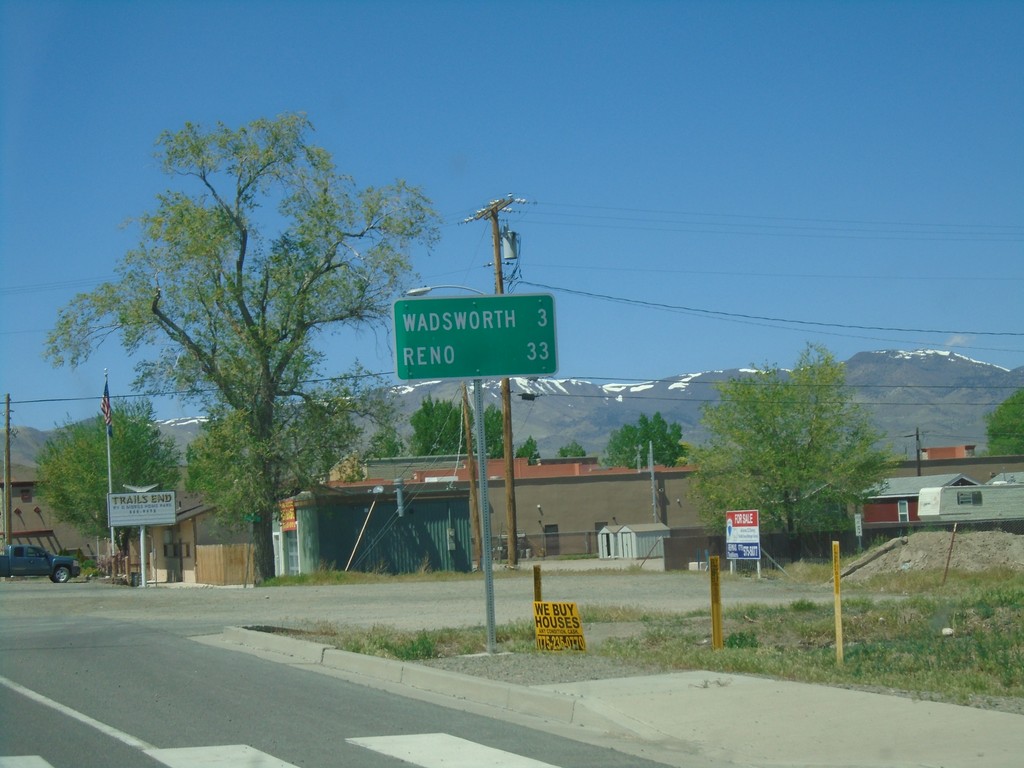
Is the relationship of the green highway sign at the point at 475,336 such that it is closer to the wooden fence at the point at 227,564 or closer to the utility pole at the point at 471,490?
the utility pole at the point at 471,490

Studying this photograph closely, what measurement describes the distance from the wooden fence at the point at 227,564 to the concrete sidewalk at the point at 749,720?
36282 millimetres

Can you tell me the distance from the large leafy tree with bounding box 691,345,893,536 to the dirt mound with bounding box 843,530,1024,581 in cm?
1066

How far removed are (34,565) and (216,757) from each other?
53.0m

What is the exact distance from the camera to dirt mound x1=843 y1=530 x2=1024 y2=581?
112 ft

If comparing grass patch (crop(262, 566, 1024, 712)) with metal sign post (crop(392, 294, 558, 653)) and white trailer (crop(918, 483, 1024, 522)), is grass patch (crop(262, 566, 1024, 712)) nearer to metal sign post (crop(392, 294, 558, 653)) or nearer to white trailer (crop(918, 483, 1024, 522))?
metal sign post (crop(392, 294, 558, 653))

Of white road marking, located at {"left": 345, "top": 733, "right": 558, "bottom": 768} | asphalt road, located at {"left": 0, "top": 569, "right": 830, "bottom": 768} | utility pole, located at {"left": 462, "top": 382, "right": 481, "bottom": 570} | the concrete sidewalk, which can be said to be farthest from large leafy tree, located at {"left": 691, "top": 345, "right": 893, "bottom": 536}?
white road marking, located at {"left": 345, "top": 733, "right": 558, "bottom": 768}

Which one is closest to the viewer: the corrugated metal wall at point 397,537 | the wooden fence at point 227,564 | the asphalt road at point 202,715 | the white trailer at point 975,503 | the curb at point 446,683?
the asphalt road at point 202,715

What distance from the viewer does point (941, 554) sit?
35.0m

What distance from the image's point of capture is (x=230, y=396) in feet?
128

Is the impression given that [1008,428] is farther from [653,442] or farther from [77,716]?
[77,716]

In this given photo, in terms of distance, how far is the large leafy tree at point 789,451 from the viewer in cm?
4781

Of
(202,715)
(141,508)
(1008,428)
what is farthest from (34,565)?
(1008,428)

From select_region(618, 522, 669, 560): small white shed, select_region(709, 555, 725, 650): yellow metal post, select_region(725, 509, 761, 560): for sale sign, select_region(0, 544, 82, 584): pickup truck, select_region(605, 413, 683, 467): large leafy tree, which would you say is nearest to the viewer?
select_region(709, 555, 725, 650): yellow metal post

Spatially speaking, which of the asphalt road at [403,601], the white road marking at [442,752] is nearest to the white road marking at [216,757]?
the white road marking at [442,752]
